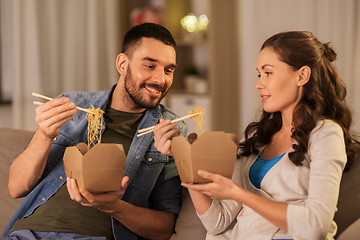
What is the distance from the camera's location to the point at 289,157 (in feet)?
3.75

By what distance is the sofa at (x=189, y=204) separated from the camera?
122cm

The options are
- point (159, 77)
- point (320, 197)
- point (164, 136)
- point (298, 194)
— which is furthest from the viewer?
point (159, 77)

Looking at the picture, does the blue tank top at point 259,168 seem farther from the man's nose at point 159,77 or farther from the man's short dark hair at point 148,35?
the man's short dark hair at point 148,35

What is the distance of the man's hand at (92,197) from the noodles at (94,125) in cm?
22

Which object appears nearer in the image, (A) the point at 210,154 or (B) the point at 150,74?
(A) the point at 210,154

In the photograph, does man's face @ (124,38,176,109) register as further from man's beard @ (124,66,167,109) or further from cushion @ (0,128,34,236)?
cushion @ (0,128,34,236)

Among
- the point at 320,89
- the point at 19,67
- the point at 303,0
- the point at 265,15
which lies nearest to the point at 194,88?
the point at 265,15

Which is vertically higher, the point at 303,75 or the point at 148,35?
the point at 148,35

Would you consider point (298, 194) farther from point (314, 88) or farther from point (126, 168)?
point (126, 168)

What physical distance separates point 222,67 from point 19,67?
6.18 ft

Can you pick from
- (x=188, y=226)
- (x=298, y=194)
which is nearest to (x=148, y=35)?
(x=188, y=226)

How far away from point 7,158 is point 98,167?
0.84 m

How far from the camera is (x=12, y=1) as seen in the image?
3.09 m

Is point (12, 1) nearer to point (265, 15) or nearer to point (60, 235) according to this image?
point (265, 15)
